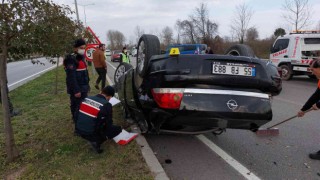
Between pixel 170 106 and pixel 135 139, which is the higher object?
pixel 170 106

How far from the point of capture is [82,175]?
11.5ft

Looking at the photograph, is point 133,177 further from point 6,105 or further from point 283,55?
point 283,55

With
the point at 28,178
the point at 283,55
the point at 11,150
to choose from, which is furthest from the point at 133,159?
the point at 283,55

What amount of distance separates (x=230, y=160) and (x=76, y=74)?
2900mm

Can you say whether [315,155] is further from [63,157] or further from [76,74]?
[76,74]

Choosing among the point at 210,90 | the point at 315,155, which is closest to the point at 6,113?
the point at 210,90

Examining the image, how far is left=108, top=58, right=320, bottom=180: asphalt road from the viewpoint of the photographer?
12.0ft

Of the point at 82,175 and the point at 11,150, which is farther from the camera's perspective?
the point at 11,150

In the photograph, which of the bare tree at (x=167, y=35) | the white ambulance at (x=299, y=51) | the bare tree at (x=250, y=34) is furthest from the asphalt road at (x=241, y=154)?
the bare tree at (x=167, y=35)

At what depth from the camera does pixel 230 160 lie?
13.3ft

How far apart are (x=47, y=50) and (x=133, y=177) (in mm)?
1955

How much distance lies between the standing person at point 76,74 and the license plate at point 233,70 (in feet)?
8.35

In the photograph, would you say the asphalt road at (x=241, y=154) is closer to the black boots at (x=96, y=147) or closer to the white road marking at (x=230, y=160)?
the white road marking at (x=230, y=160)

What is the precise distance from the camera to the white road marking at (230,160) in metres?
3.58
